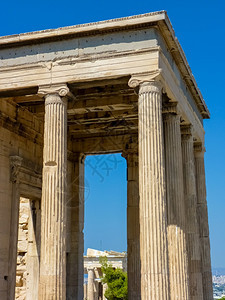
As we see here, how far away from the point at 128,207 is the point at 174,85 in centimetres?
782

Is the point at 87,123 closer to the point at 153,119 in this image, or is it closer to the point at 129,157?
the point at 129,157

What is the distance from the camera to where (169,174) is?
62.5 ft

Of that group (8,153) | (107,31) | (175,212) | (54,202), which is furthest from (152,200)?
(8,153)

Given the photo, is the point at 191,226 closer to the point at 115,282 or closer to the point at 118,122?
the point at 118,122

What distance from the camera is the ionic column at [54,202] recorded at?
15.9 meters

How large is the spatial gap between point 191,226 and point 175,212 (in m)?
3.21

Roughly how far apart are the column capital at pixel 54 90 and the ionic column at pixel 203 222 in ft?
32.7

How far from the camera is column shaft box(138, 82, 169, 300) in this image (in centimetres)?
1514

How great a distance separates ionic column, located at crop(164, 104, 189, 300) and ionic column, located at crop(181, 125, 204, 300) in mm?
2730

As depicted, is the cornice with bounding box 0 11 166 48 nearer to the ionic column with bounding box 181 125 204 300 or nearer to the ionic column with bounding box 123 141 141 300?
the ionic column with bounding box 181 125 204 300

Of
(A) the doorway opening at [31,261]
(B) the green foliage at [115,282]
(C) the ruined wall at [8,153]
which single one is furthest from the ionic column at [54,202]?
(B) the green foliage at [115,282]

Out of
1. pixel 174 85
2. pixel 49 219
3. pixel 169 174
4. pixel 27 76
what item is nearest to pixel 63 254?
pixel 49 219

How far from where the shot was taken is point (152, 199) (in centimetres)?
1573

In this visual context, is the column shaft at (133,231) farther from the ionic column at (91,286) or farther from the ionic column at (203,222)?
the ionic column at (91,286)
